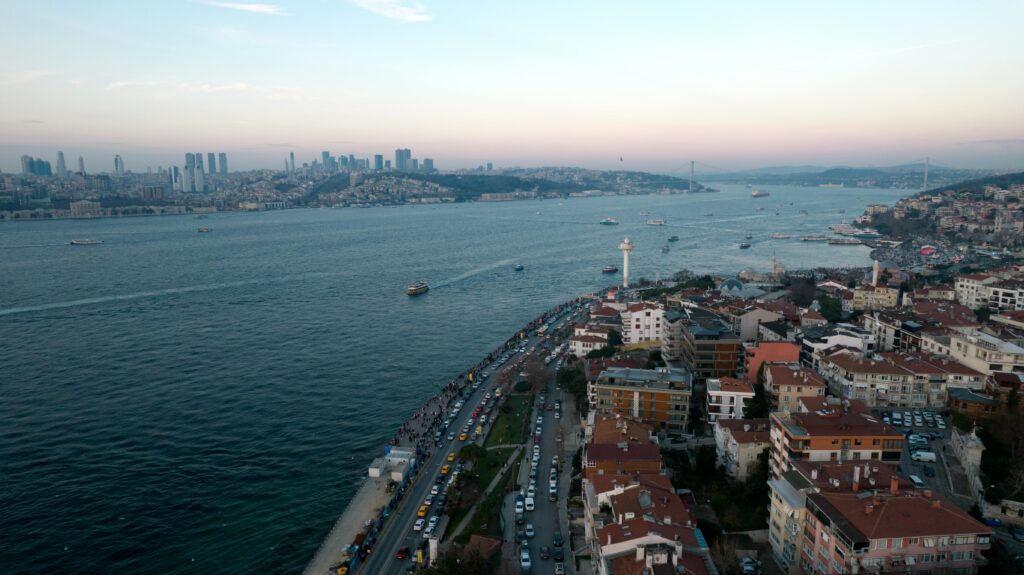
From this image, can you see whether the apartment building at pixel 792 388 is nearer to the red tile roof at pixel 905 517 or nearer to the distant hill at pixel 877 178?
the red tile roof at pixel 905 517

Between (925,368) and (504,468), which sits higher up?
(925,368)

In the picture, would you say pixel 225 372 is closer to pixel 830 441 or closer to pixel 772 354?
pixel 772 354

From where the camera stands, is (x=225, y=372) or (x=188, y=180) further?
(x=188, y=180)

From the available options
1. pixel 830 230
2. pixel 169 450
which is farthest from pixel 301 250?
pixel 830 230

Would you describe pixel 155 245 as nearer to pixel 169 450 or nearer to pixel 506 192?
pixel 169 450

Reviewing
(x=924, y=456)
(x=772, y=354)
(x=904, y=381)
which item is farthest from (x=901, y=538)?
(x=772, y=354)
